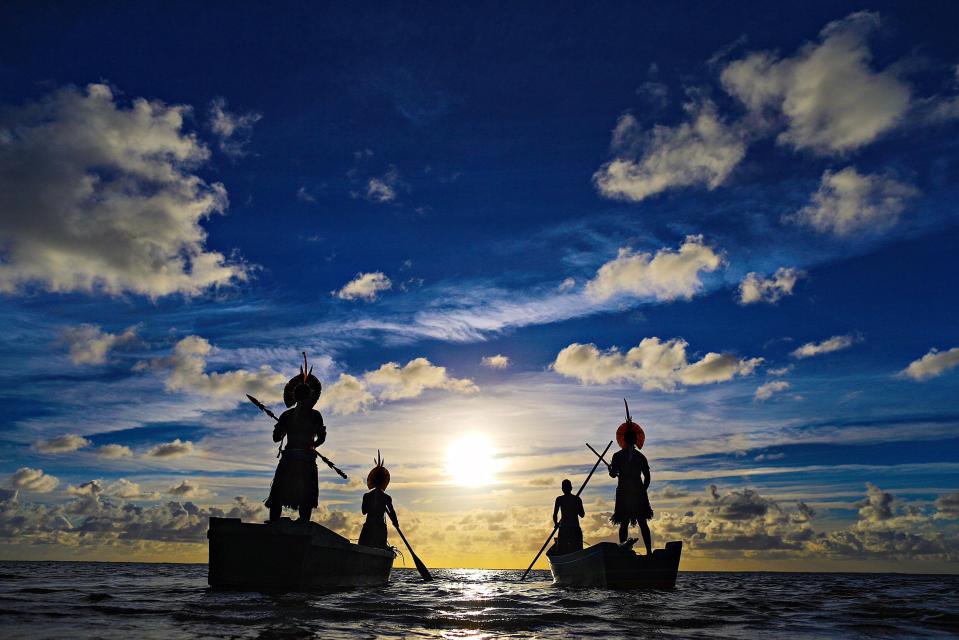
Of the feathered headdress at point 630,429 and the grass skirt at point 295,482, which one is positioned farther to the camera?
the feathered headdress at point 630,429

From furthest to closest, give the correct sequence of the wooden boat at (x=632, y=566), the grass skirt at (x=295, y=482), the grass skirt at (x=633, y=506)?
the grass skirt at (x=633, y=506) → the wooden boat at (x=632, y=566) → the grass skirt at (x=295, y=482)

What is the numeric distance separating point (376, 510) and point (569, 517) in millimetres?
7599

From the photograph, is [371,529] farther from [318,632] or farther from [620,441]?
[318,632]

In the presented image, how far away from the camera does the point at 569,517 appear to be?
23.8 meters

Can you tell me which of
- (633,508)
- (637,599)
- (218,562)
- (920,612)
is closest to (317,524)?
(218,562)

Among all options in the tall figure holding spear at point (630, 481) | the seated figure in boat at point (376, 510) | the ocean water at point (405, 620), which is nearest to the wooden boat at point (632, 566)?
the tall figure holding spear at point (630, 481)

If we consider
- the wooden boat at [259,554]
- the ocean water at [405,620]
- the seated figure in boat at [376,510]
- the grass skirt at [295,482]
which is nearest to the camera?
the ocean water at [405,620]

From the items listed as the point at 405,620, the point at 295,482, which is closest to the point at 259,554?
the point at 295,482

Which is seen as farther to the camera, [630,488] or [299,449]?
[630,488]

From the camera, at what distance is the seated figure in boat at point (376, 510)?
23.1m

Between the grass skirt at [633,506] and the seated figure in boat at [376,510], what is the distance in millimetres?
9145

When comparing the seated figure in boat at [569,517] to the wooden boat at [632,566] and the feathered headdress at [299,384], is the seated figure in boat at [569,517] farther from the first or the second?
the feathered headdress at [299,384]

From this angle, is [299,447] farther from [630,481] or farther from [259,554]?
[630,481]

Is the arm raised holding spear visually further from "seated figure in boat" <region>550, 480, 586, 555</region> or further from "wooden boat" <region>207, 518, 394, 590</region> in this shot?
"seated figure in boat" <region>550, 480, 586, 555</region>
